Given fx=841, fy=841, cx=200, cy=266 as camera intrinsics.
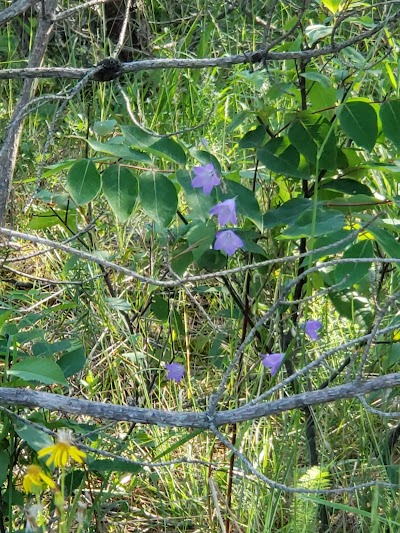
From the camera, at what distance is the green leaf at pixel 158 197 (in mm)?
1683

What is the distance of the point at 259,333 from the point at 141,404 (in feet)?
1.23

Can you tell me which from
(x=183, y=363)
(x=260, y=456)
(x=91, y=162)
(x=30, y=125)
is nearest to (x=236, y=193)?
(x=91, y=162)

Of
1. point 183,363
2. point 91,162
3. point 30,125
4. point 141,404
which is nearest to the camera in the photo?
point 91,162

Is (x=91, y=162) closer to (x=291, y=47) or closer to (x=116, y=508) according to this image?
(x=291, y=47)

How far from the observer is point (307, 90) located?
6.30 feet

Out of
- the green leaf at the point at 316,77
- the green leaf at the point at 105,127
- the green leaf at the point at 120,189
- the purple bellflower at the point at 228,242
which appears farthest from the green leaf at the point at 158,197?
the green leaf at the point at 316,77

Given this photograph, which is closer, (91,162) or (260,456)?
(91,162)

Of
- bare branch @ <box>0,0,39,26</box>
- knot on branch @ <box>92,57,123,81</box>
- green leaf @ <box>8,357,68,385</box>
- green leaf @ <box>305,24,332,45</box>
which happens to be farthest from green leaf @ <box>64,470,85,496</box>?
green leaf @ <box>305,24,332,45</box>

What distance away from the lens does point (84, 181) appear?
5.55 ft

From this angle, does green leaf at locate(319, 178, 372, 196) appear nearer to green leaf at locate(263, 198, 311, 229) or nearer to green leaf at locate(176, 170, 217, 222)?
green leaf at locate(263, 198, 311, 229)

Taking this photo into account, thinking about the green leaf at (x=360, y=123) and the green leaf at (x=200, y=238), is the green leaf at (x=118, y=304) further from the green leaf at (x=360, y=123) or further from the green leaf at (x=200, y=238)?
the green leaf at (x=360, y=123)

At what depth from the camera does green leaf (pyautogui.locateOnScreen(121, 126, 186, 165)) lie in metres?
1.69

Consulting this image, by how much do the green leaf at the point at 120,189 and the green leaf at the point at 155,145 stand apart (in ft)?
0.21

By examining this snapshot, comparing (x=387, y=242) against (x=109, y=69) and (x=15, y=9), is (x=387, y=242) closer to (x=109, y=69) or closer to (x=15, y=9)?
(x=109, y=69)
